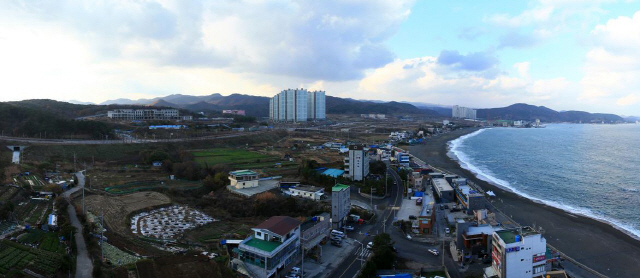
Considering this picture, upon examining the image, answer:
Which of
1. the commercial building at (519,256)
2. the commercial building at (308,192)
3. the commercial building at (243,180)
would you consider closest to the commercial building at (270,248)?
the commercial building at (519,256)

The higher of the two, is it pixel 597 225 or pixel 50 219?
A: pixel 50 219

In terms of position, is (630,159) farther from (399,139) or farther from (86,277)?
(86,277)

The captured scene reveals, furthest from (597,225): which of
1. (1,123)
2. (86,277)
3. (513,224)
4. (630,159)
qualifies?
(1,123)

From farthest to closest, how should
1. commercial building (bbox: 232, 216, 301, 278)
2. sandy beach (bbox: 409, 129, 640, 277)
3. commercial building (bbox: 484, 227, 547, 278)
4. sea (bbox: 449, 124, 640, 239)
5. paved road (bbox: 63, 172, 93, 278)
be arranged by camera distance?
sea (bbox: 449, 124, 640, 239) → sandy beach (bbox: 409, 129, 640, 277) → commercial building (bbox: 232, 216, 301, 278) → commercial building (bbox: 484, 227, 547, 278) → paved road (bbox: 63, 172, 93, 278)

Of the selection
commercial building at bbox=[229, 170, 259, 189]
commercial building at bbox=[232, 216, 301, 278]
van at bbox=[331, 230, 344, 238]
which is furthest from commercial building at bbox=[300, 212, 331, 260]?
commercial building at bbox=[229, 170, 259, 189]

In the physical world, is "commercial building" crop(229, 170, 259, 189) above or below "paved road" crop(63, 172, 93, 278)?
above

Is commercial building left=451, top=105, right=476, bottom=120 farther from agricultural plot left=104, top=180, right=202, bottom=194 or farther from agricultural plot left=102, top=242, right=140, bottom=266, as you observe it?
agricultural plot left=102, top=242, right=140, bottom=266

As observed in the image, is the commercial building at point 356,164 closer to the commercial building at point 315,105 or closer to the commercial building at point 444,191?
the commercial building at point 444,191
